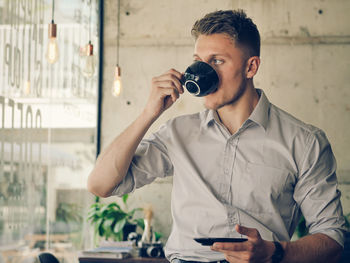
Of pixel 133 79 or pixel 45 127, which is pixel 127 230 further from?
pixel 133 79

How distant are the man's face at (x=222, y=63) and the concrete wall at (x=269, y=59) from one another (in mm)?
2776

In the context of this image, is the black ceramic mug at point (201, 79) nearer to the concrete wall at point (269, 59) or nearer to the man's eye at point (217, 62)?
the man's eye at point (217, 62)

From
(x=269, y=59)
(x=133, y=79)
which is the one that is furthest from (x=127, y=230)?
(x=269, y=59)

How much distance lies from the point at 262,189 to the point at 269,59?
9.99ft

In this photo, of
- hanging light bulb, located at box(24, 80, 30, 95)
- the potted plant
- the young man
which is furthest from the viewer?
the potted plant

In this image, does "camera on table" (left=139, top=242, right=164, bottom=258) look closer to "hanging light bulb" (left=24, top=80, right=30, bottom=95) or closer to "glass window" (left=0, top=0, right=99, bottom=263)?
"glass window" (left=0, top=0, right=99, bottom=263)

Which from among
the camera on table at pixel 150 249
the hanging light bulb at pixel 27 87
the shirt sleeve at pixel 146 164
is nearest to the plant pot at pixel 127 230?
the camera on table at pixel 150 249

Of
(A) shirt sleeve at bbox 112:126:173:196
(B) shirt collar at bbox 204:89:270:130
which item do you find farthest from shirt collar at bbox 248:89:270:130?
(A) shirt sleeve at bbox 112:126:173:196

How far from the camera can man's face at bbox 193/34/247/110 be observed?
1544 mm

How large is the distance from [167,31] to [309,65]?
1.39 m

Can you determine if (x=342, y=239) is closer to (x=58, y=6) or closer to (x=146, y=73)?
(x=58, y=6)

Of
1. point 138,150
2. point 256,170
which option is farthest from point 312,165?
point 138,150

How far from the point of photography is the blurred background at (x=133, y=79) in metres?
3.53

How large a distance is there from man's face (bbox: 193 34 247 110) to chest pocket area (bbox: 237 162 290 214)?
260 mm
